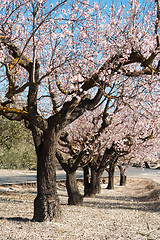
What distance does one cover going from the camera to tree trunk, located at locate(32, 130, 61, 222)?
7.72 meters

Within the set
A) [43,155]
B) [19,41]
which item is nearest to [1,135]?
[19,41]

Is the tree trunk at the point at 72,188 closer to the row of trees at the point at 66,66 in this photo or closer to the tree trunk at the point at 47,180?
the row of trees at the point at 66,66

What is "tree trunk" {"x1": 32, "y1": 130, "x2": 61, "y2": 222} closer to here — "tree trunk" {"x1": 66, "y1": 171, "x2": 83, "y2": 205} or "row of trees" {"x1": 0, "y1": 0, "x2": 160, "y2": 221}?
"row of trees" {"x1": 0, "y1": 0, "x2": 160, "y2": 221}

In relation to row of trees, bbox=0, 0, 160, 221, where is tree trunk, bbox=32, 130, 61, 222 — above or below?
below

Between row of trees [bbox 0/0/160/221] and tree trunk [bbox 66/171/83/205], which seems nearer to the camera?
row of trees [bbox 0/0/160/221]

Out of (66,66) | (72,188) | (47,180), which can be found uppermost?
(66,66)

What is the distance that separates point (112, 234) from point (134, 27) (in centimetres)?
686

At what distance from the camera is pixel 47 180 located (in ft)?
25.8

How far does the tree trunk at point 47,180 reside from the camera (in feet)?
Result: 25.3

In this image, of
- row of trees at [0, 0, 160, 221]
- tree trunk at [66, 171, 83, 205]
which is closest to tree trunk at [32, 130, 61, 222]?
row of trees at [0, 0, 160, 221]

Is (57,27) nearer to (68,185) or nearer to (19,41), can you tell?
(19,41)

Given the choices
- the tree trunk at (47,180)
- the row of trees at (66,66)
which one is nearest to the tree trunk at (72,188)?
the row of trees at (66,66)

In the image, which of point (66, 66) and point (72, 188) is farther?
point (72, 188)

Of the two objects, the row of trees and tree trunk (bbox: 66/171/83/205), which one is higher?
the row of trees
